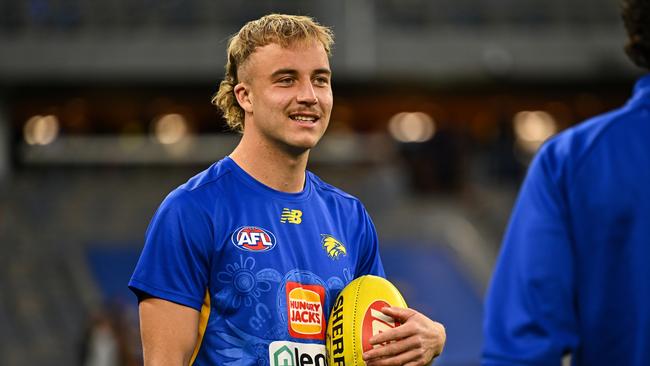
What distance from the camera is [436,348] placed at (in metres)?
3.86

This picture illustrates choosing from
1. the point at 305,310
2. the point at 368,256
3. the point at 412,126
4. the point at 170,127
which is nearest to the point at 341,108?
the point at 412,126

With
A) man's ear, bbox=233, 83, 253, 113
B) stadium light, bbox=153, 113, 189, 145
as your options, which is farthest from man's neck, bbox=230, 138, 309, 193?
stadium light, bbox=153, 113, 189, 145

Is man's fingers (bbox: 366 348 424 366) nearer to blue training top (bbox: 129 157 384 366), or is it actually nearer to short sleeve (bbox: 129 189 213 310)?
blue training top (bbox: 129 157 384 366)

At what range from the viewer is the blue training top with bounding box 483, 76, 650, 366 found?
2793mm

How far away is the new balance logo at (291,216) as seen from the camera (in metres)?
3.98

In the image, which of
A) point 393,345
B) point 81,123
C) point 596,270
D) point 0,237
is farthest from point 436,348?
point 81,123

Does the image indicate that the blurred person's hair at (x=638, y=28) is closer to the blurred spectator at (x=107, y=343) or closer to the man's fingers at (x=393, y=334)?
the man's fingers at (x=393, y=334)

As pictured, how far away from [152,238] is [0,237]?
1805 centimetres

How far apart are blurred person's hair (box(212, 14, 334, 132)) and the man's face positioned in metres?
0.03

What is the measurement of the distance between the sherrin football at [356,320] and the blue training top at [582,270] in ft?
2.97

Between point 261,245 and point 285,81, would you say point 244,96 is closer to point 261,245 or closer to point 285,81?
point 285,81

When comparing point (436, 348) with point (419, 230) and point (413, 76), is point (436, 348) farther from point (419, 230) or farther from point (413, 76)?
point (413, 76)

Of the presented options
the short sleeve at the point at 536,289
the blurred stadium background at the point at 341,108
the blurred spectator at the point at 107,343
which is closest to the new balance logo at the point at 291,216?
the short sleeve at the point at 536,289

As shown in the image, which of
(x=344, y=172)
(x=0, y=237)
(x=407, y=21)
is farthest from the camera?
(x=407, y=21)
